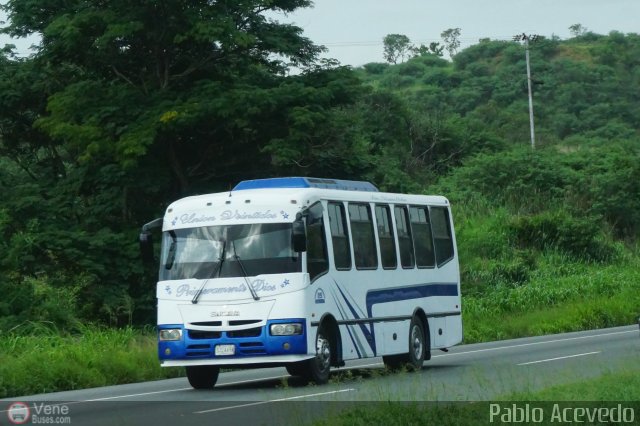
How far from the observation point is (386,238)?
21.5 m

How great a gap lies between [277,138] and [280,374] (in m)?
14.7

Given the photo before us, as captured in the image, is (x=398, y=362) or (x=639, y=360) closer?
(x=639, y=360)

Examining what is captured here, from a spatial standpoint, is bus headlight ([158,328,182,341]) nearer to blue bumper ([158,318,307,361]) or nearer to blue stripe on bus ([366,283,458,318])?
blue bumper ([158,318,307,361])

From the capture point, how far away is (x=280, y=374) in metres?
22.3

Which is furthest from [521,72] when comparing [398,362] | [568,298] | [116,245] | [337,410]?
[337,410]

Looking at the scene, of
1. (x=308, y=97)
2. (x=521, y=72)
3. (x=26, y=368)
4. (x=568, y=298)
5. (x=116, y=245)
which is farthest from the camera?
(x=521, y=72)

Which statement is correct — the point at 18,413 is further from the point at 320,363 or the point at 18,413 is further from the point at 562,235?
the point at 562,235

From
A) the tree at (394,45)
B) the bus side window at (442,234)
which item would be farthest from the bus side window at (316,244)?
the tree at (394,45)

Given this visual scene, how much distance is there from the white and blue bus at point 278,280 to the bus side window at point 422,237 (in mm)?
1211

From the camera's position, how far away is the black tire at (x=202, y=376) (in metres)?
19.1

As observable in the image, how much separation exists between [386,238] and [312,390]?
16.0 feet

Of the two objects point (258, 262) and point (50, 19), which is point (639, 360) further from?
point (50, 19)

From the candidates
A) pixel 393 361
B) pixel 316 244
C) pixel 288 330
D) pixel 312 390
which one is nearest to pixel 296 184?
pixel 316 244

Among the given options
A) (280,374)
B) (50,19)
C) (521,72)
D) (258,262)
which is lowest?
(280,374)
